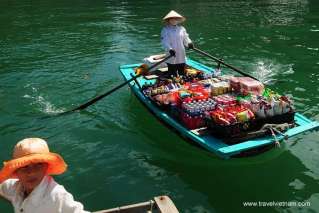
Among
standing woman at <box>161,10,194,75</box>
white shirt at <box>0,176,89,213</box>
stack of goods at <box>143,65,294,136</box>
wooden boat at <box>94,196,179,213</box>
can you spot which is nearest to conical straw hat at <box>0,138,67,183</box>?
white shirt at <box>0,176,89,213</box>

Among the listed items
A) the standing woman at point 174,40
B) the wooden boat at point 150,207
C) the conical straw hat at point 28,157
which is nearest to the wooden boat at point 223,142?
the standing woman at point 174,40

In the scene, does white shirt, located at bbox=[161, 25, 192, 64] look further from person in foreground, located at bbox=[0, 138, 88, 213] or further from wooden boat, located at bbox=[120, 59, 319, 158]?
person in foreground, located at bbox=[0, 138, 88, 213]

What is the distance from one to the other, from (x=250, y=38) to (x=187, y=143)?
11.5 meters

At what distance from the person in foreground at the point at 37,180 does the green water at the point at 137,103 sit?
150 inches

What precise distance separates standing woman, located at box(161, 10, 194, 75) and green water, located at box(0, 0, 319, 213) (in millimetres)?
1526

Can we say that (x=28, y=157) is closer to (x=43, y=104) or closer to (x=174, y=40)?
(x=174, y=40)

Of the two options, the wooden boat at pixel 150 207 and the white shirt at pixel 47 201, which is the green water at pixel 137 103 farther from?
the white shirt at pixel 47 201

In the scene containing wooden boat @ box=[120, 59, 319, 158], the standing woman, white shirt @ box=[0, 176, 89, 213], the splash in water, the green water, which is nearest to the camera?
white shirt @ box=[0, 176, 89, 213]

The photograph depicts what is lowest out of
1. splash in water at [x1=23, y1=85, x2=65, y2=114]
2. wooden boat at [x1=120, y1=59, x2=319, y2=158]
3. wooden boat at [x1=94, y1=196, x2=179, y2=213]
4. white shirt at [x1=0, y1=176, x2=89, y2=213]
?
splash in water at [x1=23, y1=85, x2=65, y2=114]

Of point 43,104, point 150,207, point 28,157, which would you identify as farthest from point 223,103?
point 43,104

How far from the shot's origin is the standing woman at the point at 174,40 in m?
10.9

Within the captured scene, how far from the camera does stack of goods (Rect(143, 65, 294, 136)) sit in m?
7.62

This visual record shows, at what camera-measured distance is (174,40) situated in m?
11.0

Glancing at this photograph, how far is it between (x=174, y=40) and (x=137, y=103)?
2082 mm
